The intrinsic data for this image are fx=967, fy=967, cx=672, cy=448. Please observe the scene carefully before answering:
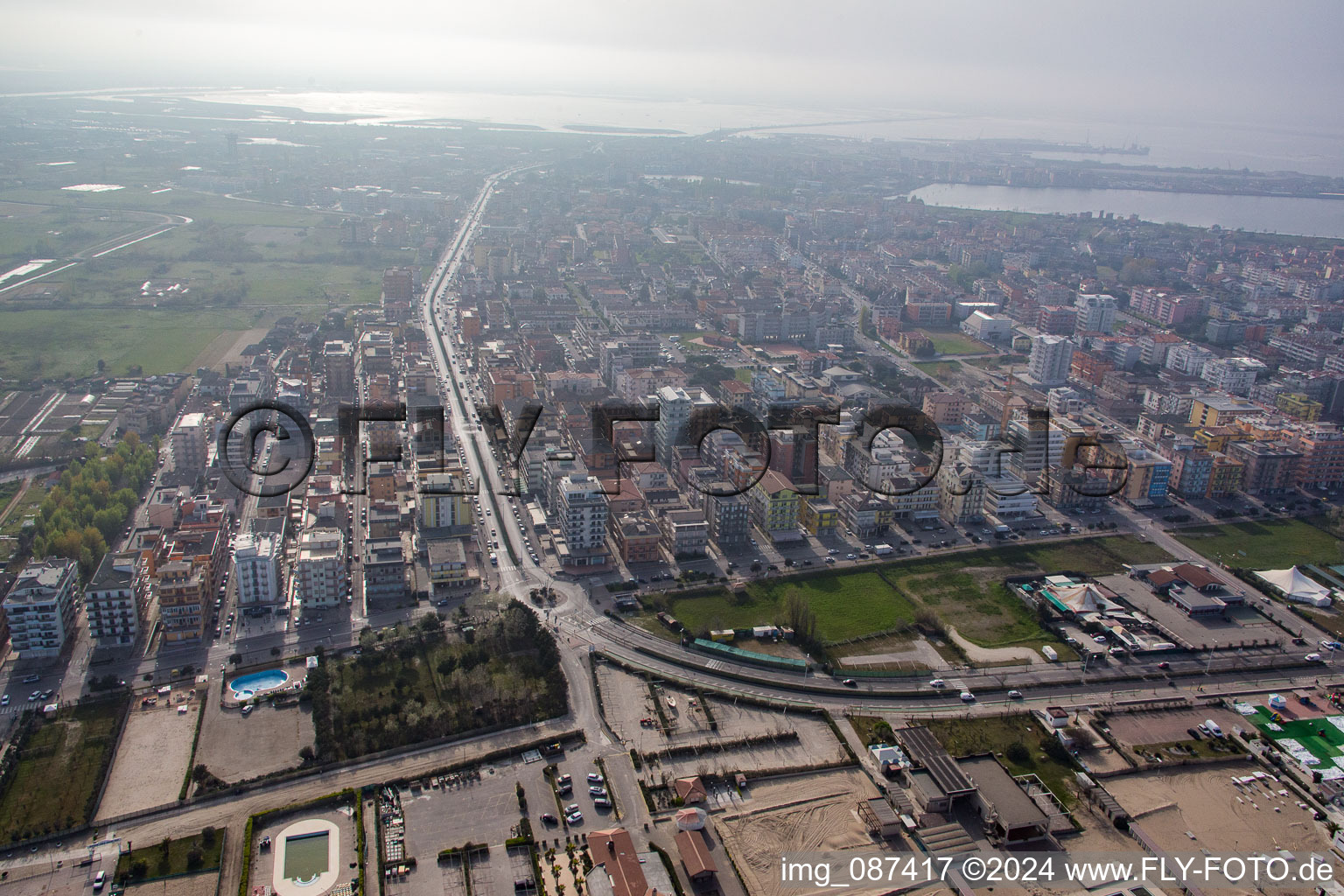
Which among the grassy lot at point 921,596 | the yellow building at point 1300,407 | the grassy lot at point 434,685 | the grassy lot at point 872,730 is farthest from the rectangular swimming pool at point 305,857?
the yellow building at point 1300,407


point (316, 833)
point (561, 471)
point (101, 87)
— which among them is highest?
point (101, 87)

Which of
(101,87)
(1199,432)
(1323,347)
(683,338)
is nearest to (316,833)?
(1199,432)

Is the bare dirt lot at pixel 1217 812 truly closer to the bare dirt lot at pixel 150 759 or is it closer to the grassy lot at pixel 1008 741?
the grassy lot at pixel 1008 741

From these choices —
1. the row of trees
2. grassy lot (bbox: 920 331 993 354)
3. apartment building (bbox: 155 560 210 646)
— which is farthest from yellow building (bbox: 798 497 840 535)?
grassy lot (bbox: 920 331 993 354)

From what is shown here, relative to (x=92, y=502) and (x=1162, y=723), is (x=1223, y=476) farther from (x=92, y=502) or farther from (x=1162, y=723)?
(x=92, y=502)

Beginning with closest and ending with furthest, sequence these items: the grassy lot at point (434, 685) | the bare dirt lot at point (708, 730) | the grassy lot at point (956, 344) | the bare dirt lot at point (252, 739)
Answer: the bare dirt lot at point (252, 739) → the bare dirt lot at point (708, 730) → the grassy lot at point (434, 685) → the grassy lot at point (956, 344)

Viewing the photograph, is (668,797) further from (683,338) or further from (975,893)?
(683,338)
